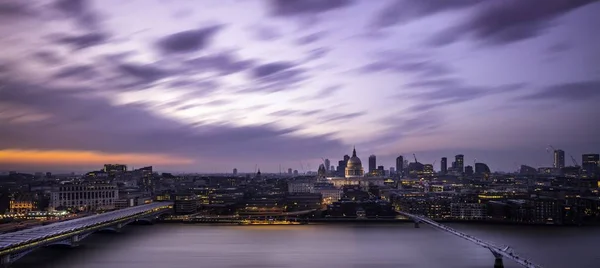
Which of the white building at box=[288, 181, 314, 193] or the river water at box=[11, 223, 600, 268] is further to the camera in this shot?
the white building at box=[288, 181, 314, 193]

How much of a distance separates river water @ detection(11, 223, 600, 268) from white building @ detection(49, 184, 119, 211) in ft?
44.5

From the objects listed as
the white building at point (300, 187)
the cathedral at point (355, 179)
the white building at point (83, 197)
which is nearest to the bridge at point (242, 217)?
the white building at point (83, 197)

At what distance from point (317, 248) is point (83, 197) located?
2738 cm

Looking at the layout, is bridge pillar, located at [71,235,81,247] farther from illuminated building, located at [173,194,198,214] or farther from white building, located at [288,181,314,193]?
white building, located at [288,181,314,193]

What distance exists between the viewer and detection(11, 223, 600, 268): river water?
20.0 meters

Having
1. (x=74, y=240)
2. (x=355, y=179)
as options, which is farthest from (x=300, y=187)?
(x=74, y=240)

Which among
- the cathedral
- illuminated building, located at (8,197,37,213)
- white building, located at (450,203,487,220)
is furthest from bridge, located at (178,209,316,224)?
the cathedral

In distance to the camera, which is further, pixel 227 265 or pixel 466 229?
pixel 466 229

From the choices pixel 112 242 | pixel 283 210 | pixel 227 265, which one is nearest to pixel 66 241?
pixel 112 242

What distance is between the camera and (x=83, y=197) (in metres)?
45.8

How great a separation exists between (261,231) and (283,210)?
14394 millimetres

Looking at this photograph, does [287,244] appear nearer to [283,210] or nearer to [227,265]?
[227,265]

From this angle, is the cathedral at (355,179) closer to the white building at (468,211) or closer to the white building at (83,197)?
the white building at (83,197)

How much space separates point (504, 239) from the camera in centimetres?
2647
